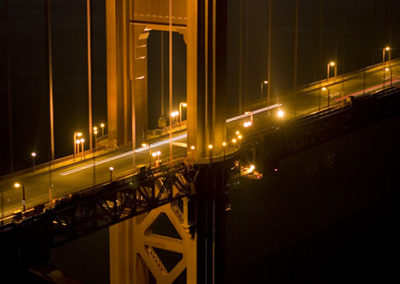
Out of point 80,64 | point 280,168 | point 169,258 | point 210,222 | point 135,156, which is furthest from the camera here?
point 80,64

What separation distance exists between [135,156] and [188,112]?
2.27 m

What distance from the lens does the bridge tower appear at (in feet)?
60.7

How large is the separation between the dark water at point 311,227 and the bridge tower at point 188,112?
585 centimetres

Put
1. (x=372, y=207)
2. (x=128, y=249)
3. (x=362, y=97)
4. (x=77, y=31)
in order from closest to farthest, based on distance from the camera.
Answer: (x=128, y=249), (x=362, y=97), (x=372, y=207), (x=77, y=31)

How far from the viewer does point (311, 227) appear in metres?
32.6

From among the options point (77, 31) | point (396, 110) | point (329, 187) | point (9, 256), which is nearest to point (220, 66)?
point (9, 256)

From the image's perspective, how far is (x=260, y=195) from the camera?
38.8 metres

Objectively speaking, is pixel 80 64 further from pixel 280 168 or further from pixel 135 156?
pixel 135 156

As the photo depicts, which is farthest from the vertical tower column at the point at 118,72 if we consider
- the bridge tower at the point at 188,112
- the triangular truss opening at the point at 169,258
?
the triangular truss opening at the point at 169,258

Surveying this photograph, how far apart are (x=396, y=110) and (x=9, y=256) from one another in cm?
1890

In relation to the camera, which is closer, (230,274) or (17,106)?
(230,274)

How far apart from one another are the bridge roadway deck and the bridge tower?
1.00m

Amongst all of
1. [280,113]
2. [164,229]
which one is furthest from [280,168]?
[280,113]

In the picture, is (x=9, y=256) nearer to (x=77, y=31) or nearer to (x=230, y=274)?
(x=230, y=274)
